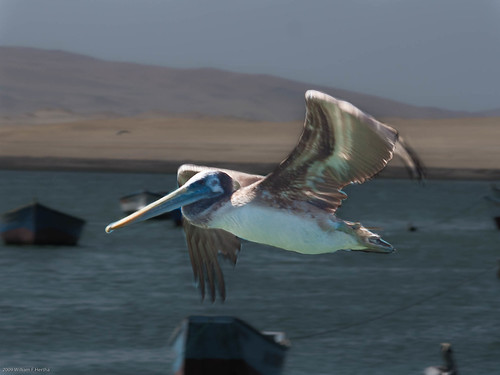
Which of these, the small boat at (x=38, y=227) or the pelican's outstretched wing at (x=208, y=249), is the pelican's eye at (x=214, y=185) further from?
the small boat at (x=38, y=227)

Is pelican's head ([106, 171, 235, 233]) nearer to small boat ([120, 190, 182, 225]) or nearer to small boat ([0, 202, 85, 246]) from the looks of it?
small boat ([0, 202, 85, 246])

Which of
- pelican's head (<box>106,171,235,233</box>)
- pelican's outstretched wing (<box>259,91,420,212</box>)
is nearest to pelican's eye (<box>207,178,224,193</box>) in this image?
pelican's head (<box>106,171,235,233</box>)

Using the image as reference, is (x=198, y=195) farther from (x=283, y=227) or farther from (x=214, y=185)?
(x=283, y=227)

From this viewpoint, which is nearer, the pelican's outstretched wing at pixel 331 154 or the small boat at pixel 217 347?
the pelican's outstretched wing at pixel 331 154

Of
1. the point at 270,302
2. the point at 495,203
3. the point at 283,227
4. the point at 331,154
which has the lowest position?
the point at 495,203

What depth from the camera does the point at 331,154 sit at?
9234 mm

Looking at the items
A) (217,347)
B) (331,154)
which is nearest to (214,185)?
(331,154)

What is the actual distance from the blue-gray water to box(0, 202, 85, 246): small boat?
58 centimetres

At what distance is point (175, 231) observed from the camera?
5697 centimetres

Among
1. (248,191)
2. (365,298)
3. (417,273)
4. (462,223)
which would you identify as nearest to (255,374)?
(248,191)

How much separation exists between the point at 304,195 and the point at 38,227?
32.9 m

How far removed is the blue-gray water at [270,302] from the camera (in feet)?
80.2

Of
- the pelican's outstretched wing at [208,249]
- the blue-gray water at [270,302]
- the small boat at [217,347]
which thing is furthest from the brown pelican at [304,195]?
the blue-gray water at [270,302]

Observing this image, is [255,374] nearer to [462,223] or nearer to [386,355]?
[386,355]
